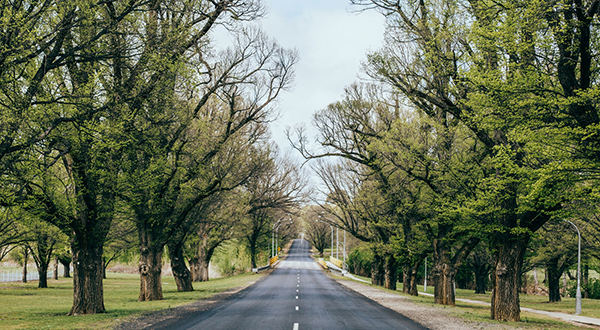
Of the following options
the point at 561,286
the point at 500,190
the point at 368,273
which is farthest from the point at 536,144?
the point at 368,273

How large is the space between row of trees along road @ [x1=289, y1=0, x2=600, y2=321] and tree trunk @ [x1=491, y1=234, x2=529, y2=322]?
1.5 inches

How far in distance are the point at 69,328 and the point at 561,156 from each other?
544 inches

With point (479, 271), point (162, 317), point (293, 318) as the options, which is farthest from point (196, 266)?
point (479, 271)

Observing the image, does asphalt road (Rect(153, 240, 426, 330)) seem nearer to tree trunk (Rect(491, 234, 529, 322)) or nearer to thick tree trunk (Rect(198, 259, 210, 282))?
tree trunk (Rect(491, 234, 529, 322))

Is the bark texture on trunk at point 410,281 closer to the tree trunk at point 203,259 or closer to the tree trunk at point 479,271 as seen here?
the tree trunk at point 479,271

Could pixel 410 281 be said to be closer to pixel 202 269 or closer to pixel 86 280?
pixel 202 269

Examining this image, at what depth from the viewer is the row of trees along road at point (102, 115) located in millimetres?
11086

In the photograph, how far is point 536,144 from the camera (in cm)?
1208

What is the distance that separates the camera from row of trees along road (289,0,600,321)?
11930 millimetres

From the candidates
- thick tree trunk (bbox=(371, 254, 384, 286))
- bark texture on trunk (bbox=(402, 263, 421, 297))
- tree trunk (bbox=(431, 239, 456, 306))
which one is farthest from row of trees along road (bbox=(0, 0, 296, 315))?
thick tree trunk (bbox=(371, 254, 384, 286))

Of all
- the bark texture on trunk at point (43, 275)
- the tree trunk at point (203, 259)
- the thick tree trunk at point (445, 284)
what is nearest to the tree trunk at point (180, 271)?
the tree trunk at point (203, 259)

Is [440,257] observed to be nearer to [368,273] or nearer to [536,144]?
[536,144]

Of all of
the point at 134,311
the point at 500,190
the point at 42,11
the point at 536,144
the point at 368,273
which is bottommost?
the point at 368,273

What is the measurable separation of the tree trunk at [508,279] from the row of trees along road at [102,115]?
535 inches
